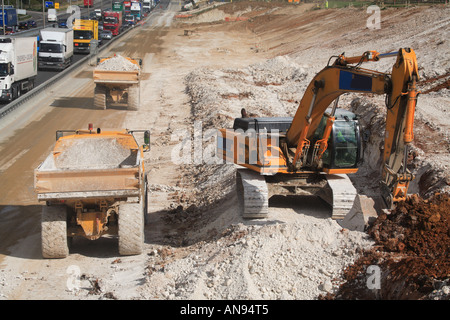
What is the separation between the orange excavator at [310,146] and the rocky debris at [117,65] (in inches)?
636

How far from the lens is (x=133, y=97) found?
28.7 meters

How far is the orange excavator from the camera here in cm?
1147

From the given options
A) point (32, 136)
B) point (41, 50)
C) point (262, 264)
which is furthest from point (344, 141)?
point (41, 50)

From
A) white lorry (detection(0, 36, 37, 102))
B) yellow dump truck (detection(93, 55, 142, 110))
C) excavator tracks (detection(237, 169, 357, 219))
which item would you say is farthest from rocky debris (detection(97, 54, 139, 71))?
excavator tracks (detection(237, 169, 357, 219))

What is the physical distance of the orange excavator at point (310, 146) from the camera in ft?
37.6

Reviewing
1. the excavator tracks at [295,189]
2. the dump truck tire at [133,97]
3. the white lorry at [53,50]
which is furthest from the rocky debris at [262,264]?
the white lorry at [53,50]

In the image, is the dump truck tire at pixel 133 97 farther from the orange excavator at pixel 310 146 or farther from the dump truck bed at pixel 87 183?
the dump truck bed at pixel 87 183

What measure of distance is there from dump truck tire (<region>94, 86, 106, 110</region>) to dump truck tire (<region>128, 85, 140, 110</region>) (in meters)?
1.37

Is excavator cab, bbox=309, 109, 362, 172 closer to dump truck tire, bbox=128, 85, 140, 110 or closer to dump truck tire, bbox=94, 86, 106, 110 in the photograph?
dump truck tire, bbox=128, 85, 140, 110

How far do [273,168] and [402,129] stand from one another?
390cm

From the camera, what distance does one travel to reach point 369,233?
1089 centimetres

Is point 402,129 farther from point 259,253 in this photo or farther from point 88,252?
point 88,252

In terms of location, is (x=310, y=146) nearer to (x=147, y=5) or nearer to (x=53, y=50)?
(x=53, y=50)
